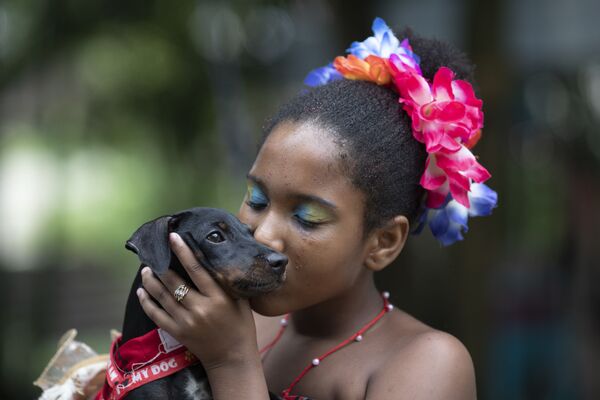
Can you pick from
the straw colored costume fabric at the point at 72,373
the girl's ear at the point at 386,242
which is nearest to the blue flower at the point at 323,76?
the girl's ear at the point at 386,242

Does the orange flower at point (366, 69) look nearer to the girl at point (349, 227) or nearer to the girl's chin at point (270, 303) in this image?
the girl at point (349, 227)

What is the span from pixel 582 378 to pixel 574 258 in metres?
0.95

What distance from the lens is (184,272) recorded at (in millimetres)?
2127

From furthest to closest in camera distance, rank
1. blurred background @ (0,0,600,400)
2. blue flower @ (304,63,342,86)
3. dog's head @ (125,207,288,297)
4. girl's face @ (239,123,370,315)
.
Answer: blurred background @ (0,0,600,400), blue flower @ (304,63,342,86), girl's face @ (239,123,370,315), dog's head @ (125,207,288,297)

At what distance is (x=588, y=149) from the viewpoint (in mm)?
6535

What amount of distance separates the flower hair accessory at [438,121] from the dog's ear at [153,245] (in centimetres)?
80

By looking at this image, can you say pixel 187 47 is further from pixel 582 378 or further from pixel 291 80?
pixel 582 378

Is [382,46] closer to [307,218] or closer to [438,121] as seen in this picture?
[438,121]

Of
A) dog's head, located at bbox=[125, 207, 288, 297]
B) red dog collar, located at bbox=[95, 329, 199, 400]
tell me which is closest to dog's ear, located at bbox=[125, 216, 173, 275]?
dog's head, located at bbox=[125, 207, 288, 297]

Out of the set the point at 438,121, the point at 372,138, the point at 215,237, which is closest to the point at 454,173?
the point at 438,121

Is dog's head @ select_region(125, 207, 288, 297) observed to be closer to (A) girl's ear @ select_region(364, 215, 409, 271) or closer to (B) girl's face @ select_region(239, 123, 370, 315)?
(B) girl's face @ select_region(239, 123, 370, 315)

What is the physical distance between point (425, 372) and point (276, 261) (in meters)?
0.52

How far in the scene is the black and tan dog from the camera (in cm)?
204

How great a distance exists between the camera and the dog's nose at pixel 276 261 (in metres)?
2.04
